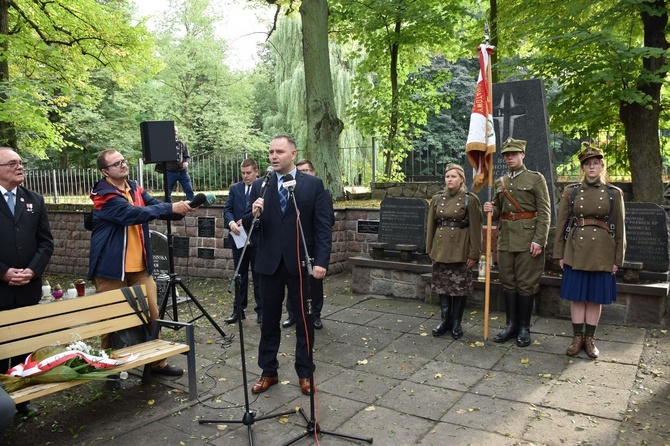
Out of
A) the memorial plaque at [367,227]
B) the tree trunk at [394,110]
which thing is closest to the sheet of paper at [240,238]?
the memorial plaque at [367,227]

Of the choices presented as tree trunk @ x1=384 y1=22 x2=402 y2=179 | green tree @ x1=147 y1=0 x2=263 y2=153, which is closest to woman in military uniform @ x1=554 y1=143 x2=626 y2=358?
tree trunk @ x1=384 y1=22 x2=402 y2=179

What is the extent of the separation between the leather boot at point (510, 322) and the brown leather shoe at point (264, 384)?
8.30 feet

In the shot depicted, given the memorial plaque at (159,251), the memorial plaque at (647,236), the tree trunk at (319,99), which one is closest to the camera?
the memorial plaque at (647,236)

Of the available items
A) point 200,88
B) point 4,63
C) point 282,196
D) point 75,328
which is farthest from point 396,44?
point 200,88

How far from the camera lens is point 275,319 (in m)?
4.58

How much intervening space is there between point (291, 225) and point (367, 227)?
5.52 metres

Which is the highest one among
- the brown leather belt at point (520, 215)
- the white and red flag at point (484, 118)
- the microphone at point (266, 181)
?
the white and red flag at point (484, 118)

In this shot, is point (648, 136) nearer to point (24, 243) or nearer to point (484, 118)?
point (484, 118)

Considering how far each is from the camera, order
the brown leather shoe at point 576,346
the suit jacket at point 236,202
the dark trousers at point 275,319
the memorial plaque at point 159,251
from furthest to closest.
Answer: the memorial plaque at point 159,251, the suit jacket at point 236,202, the brown leather shoe at point 576,346, the dark trousers at point 275,319

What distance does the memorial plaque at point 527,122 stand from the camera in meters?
7.76

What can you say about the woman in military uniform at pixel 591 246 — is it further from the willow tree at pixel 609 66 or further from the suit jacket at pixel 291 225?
the willow tree at pixel 609 66

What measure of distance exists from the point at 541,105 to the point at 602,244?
10.9 feet

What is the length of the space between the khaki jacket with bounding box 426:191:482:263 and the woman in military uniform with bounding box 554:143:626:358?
3.00ft

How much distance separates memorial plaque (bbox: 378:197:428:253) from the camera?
26.2 feet
